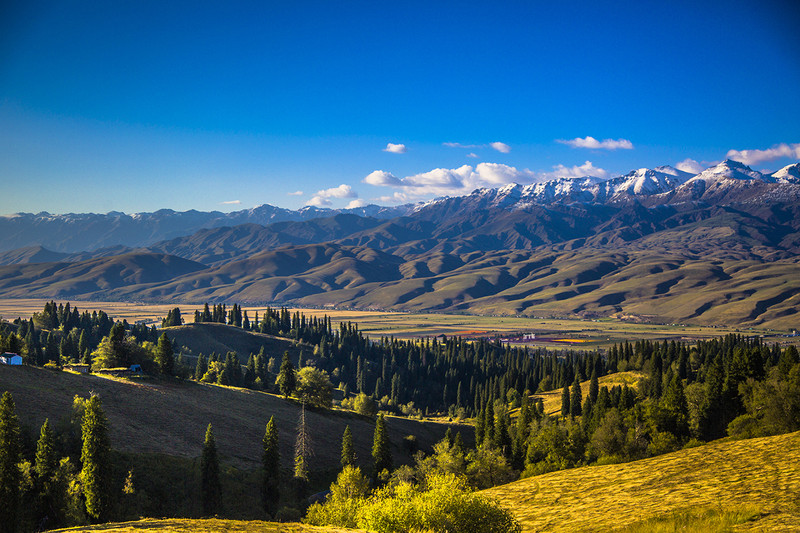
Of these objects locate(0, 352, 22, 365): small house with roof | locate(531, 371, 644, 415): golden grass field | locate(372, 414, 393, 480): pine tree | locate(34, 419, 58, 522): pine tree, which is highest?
locate(0, 352, 22, 365): small house with roof

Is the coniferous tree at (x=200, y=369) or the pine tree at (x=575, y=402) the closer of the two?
the pine tree at (x=575, y=402)

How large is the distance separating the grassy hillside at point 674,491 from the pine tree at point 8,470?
52930 millimetres

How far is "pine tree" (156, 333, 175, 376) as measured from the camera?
118812 millimetres

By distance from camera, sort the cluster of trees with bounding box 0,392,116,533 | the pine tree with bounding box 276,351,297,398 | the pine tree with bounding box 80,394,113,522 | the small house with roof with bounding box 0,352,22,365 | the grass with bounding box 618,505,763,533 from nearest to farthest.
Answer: the grass with bounding box 618,505,763,533 < the cluster of trees with bounding box 0,392,116,533 < the pine tree with bounding box 80,394,113,522 < the small house with roof with bounding box 0,352,22,365 < the pine tree with bounding box 276,351,297,398

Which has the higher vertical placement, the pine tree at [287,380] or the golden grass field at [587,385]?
the pine tree at [287,380]

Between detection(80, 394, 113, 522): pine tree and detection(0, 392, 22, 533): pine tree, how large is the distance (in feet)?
21.2

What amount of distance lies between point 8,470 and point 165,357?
6624 centimetres

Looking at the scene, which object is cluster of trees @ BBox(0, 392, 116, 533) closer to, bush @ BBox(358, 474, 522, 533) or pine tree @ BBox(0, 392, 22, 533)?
pine tree @ BBox(0, 392, 22, 533)

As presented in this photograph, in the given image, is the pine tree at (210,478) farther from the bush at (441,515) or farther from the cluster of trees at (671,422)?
the cluster of trees at (671,422)

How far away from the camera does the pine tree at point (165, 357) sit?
118812 millimetres

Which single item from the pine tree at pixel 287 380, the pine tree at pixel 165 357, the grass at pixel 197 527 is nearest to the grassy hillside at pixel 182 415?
the pine tree at pixel 165 357

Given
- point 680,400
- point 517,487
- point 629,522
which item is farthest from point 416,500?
point 680,400

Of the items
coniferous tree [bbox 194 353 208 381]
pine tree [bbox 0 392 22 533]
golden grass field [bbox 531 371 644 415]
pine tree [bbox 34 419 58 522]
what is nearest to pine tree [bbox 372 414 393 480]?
pine tree [bbox 34 419 58 522]

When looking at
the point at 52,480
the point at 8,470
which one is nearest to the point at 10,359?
the point at 52,480
